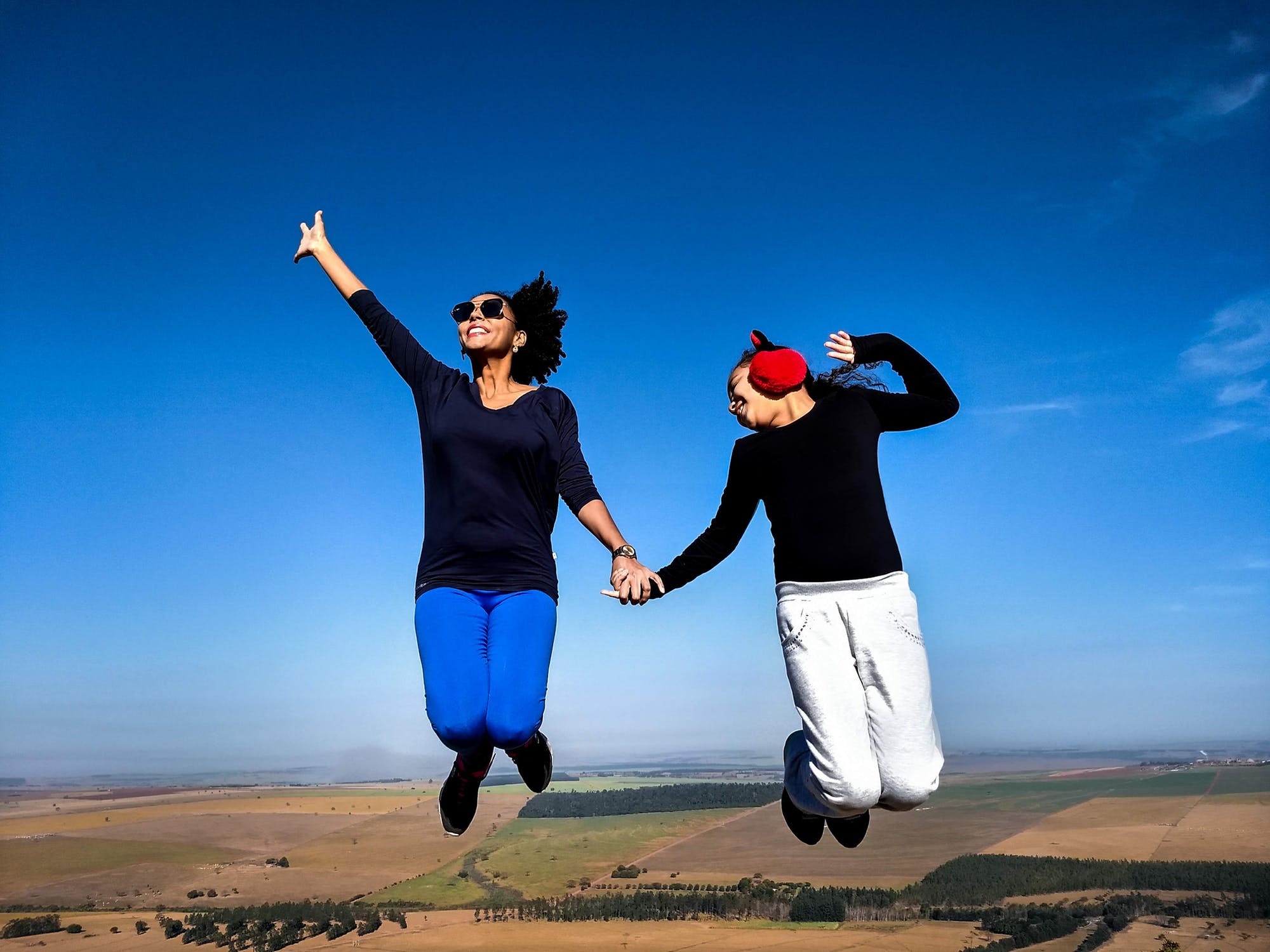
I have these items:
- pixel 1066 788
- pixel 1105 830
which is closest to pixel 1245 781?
pixel 1066 788

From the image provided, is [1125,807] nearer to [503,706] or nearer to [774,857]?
[774,857]

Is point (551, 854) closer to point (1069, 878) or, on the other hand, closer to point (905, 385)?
point (1069, 878)

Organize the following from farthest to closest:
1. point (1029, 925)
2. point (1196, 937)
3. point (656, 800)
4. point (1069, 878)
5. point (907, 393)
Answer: point (656, 800)
point (1069, 878)
point (1029, 925)
point (1196, 937)
point (907, 393)

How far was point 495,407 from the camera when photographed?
17.3ft

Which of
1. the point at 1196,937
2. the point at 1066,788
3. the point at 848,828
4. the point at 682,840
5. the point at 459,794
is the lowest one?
the point at 1196,937

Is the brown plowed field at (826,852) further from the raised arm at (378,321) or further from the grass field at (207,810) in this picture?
the raised arm at (378,321)

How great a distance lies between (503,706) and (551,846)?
120 m

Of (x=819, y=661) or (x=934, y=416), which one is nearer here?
(x=819, y=661)

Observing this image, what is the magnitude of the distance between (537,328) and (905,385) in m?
2.37

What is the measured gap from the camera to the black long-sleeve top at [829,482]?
4.58 meters

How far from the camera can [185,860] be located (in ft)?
352

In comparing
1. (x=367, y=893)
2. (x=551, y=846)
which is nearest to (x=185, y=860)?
(x=367, y=893)

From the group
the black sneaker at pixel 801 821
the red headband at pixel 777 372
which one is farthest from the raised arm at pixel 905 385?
the black sneaker at pixel 801 821

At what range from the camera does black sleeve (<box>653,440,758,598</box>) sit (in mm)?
5094
